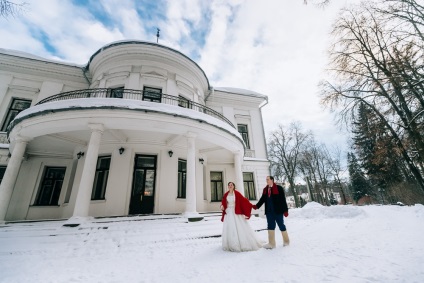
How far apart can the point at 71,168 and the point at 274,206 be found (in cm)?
1083

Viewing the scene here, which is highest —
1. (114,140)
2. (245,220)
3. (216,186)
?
(114,140)

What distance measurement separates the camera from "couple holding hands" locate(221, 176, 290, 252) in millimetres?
4636

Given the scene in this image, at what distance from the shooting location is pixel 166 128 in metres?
8.16

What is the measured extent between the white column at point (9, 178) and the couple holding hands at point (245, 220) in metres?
8.46

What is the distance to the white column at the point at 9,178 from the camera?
24.5 ft

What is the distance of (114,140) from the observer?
9961mm

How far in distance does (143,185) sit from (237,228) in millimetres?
6415

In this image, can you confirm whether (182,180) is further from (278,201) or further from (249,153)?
(278,201)

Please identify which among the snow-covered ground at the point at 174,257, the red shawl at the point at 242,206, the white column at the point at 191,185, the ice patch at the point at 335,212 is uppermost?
the white column at the point at 191,185

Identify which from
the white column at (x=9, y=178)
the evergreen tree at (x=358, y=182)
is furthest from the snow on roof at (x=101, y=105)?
the evergreen tree at (x=358, y=182)

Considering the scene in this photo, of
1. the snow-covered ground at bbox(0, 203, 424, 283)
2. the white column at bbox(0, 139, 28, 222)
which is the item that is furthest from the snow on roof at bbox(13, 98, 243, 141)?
the snow-covered ground at bbox(0, 203, 424, 283)

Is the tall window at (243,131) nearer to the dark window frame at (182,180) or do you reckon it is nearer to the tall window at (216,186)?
the tall window at (216,186)

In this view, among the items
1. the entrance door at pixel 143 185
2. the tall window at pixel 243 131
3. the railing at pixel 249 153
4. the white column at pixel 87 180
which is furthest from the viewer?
the tall window at pixel 243 131

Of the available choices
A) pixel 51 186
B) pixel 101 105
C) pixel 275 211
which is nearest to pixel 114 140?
pixel 101 105
